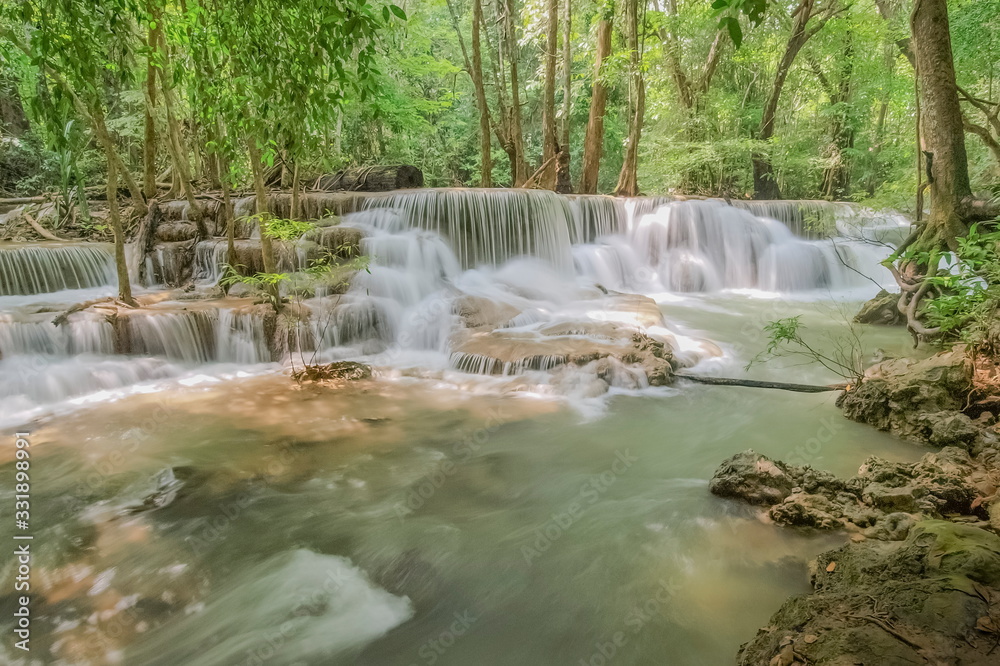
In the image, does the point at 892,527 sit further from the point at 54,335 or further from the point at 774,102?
the point at 774,102

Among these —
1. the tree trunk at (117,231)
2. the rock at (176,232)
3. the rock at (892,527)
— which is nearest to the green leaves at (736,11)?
the rock at (892,527)

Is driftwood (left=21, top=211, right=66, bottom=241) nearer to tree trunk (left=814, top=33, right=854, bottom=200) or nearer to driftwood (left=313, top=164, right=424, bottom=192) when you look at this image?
driftwood (left=313, top=164, right=424, bottom=192)

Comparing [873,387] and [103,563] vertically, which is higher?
[873,387]

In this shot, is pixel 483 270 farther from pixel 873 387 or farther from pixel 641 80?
pixel 873 387

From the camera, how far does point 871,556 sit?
8.64ft

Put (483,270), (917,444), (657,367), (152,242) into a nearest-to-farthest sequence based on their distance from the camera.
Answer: (917,444) → (657,367) → (152,242) → (483,270)

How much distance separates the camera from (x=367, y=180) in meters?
13.3

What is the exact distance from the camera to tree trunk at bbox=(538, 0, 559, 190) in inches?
535

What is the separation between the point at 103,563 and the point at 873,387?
242 inches

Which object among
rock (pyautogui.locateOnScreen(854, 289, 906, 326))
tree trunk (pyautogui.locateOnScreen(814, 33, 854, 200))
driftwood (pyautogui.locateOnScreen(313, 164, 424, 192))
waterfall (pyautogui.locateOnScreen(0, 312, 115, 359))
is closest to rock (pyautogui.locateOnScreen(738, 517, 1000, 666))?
rock (pyautogui.locateOnScreen(854, 289, 906, 326))

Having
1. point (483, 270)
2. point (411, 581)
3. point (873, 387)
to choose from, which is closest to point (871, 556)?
point (411, 581)

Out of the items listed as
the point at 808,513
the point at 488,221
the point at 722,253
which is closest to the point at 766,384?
the point at 808,513

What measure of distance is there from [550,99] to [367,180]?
5.15 m

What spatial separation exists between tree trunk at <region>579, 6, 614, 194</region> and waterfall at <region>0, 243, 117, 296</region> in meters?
11.3
